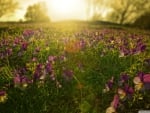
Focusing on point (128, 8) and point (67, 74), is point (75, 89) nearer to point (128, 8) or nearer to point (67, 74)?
point (67, 74)

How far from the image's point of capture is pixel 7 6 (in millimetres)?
53375

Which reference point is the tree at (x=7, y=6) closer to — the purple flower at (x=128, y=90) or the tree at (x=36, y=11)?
the tree at (x=36, y=11)

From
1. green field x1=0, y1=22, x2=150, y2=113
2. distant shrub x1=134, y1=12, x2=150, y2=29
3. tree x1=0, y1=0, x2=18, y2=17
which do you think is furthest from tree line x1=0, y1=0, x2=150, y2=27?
green field x1=0, y1=22, x2=150, y2=113

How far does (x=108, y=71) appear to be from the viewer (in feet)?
18.8

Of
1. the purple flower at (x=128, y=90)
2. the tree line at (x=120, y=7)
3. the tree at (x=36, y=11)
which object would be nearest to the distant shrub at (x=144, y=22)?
the tree line at (x=120, y=7)

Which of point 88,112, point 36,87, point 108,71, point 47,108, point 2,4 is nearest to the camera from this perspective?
point 88,112

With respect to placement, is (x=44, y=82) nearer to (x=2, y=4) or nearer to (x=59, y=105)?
(x=59, y=105)

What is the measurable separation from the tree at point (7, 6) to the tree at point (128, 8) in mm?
15213

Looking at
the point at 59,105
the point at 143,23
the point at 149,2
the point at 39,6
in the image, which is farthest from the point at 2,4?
the point at 59,105

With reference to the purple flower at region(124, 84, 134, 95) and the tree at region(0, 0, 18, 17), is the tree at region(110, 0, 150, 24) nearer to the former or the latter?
the tree at region(0, 0, 18, 17)

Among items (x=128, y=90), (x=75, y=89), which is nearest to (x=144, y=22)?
(x=75, y=89)

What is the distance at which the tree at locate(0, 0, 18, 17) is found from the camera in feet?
175

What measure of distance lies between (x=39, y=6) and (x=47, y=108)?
63639mm

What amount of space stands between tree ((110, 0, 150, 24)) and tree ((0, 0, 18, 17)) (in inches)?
599
